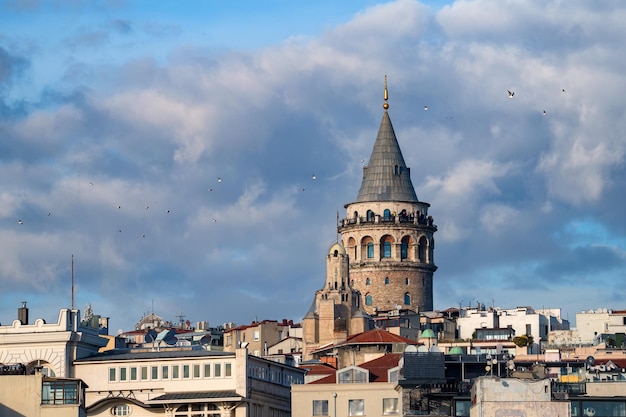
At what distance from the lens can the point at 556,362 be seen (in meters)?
131

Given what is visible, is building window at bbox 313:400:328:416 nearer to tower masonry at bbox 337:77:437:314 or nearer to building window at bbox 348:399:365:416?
building window at bbox 348:399:365:416

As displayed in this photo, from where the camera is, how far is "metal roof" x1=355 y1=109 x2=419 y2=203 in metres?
186

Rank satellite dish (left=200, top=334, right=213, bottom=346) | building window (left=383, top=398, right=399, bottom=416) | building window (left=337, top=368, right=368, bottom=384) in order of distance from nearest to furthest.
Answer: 1. building window (left=383, top=398, right=399, bottom=416)
2. building window (left=337, top=368, right=368, bottom=384)
3. satellite dish (left=200, top=334, right=213, bottom=346)

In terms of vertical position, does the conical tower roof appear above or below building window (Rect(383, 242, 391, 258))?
above

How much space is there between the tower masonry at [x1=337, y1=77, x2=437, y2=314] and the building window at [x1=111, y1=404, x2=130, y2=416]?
70.9 m

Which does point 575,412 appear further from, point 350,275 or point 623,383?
point 350,275

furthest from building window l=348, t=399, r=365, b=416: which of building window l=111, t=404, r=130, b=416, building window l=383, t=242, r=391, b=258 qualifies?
building window l=383, t=242, r=391, b=258

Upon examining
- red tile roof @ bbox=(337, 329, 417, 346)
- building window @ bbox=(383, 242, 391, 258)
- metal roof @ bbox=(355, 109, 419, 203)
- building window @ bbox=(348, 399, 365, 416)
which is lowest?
building window @ bbox=(348, 399, 365, 416)

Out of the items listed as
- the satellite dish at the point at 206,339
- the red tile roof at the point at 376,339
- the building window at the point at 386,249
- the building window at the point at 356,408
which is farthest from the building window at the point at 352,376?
the building window at the point at 386,249

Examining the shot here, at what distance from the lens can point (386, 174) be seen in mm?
187000

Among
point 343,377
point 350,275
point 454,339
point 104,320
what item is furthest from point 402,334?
point 343,377

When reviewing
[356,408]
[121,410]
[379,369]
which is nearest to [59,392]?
[121,410]

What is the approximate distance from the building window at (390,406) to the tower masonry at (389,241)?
70313mm

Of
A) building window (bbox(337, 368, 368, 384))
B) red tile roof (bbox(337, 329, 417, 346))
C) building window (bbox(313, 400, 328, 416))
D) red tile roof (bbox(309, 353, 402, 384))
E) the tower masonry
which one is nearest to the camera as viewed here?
building window (bbox(313, 400, 328, 416))
